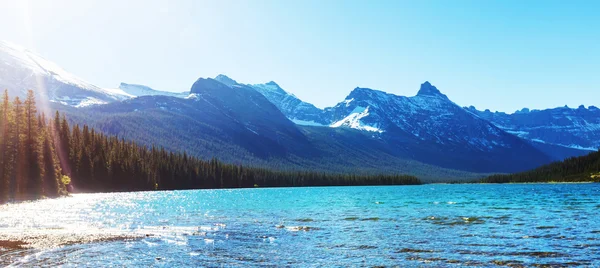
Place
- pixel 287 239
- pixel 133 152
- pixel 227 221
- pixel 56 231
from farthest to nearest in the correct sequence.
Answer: pixel 133 152 < pixel 227 221 < pixel 56 231 < pixel 287 239

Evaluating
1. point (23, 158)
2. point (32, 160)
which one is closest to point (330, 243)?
point (23, 158)

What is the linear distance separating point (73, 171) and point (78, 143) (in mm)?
10605

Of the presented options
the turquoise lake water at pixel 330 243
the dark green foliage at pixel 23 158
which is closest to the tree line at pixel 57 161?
the dark green foliage at pixel 23 158

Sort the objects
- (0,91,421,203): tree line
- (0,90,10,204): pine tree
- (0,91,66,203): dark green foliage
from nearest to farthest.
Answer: (0,90,10,204): pine tree, (0,91,66,203): dark green foliage, (0,91,421,203): tree line

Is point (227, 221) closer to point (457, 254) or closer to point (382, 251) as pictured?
point (382, 251)

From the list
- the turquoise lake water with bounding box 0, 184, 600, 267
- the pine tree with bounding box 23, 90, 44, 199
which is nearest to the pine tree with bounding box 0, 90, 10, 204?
the pine tree with bounding box 23, 90, 44, 199

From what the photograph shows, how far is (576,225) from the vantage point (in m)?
40.6

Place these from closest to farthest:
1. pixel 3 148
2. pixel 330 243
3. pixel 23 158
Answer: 1. pixel 330 243
2. pixel 3 148
3. pixel 23 158

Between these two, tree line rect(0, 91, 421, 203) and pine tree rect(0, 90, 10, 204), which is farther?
tree line rect(0, 91, 421, 203)

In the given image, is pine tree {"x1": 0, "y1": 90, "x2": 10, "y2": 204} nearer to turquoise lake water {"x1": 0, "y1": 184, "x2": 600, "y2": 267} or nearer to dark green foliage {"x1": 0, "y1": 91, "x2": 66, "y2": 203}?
dark green foliage {"x1": 0, "y1": 91, "x2": 66, "y2": 203}

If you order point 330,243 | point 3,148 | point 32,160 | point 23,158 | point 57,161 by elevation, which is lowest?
point 330,243

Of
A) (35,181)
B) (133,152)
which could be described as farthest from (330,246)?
(133,152)

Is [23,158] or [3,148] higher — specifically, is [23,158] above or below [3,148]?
below

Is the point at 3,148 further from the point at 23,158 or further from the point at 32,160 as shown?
the point at 32,160
